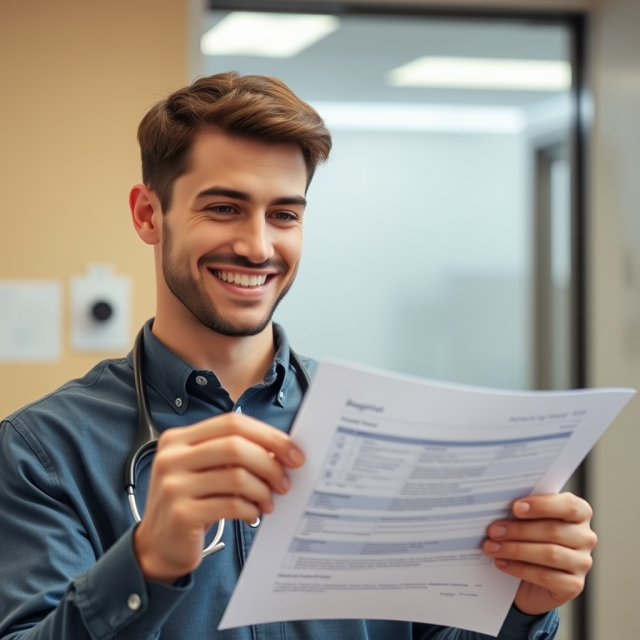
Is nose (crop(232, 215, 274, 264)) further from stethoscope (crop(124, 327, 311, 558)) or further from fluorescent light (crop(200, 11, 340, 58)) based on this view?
fluorescent light (crop(200, 11, 340, 58))

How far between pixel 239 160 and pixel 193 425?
1.53 feet

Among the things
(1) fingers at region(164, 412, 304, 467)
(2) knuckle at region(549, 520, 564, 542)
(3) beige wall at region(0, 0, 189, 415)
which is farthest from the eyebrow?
(3) beige wall at region(0, 0, 189, 415)

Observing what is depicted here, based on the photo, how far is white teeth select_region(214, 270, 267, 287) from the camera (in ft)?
4.32

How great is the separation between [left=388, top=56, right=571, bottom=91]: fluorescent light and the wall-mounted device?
3.62 ft

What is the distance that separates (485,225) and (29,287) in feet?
4.61

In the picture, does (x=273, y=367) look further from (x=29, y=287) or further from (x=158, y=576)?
(x=29, y=287)

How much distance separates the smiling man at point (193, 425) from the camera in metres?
0.97

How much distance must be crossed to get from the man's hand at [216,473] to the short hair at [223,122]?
0.55 meters

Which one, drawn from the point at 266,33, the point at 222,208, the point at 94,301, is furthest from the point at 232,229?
the point at 266,33

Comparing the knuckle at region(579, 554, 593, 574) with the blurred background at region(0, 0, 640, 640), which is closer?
the knuckle at region(579, 554, 593, 574)

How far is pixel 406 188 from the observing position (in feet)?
9.73

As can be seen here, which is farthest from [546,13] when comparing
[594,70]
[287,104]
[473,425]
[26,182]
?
[473,425]

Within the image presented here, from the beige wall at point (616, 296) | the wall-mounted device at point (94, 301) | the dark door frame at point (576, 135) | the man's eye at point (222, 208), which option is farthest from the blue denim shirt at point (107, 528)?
the dark door frame at point (576, 135)

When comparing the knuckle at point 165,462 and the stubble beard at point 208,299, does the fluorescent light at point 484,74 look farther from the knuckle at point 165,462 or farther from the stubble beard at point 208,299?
the knuckle at point 165,462
